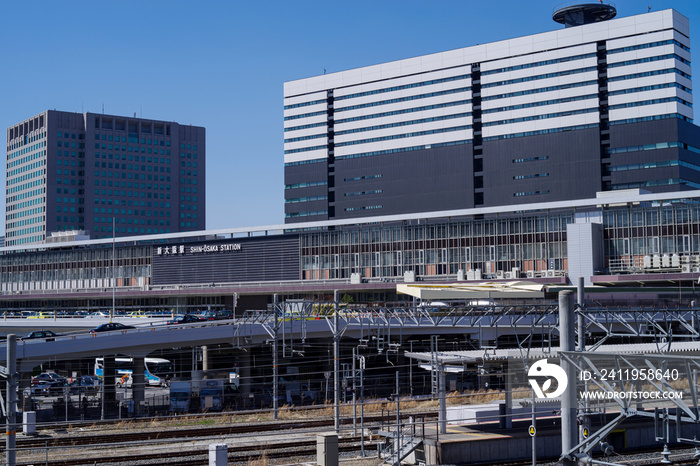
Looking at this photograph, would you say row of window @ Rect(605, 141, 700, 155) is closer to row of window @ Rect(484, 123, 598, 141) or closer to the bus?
row of window @ Rect(484, 123, 598, 141)

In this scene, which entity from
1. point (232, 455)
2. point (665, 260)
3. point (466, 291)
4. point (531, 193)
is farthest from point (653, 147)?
point (232, 455)

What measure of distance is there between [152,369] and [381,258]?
1835 inches

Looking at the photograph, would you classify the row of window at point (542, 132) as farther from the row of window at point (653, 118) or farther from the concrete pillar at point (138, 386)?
the concrete pillar at point (138, 386)

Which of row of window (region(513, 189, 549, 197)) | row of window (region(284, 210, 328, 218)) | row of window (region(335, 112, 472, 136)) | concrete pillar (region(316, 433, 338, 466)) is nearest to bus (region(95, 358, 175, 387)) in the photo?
concrete pillar (region(316, 433, 338, 466))

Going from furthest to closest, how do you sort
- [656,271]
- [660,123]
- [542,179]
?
[542,179]
[660,123]
[656,271]

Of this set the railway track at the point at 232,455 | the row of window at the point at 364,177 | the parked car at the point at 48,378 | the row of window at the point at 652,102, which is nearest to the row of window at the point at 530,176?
the row of window at the point at 652,102

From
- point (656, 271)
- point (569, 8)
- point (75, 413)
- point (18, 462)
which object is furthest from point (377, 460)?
point (569, 8)

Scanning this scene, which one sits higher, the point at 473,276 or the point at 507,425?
the point at 473,276

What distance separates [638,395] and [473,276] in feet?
245

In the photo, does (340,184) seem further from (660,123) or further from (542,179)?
(660,123)

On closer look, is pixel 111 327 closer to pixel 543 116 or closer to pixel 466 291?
pixel 466 291

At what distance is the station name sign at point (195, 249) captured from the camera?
4660 inches

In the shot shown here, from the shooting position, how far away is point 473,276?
97.2 metres

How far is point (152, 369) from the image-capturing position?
65.8 m
